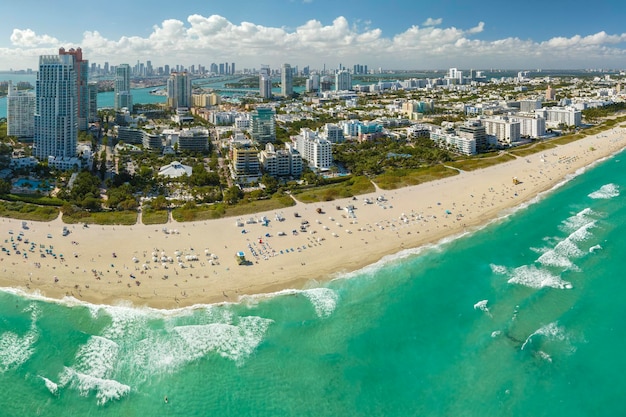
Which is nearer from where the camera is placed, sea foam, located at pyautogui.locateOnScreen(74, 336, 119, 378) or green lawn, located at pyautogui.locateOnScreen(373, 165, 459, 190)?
sea foam, located at pyautogui.locateOnScreen(74, 336, 119, 378)

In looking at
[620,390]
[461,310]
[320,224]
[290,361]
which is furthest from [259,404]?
[320,224]

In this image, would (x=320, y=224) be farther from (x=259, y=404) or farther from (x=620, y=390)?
(x=620, y=390)

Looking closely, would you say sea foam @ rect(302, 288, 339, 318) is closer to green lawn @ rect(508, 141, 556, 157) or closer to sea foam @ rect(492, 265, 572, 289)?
sea foam @ rect(492, 265, 572, 289)

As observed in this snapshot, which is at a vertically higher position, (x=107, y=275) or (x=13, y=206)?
(x=13, y=206)

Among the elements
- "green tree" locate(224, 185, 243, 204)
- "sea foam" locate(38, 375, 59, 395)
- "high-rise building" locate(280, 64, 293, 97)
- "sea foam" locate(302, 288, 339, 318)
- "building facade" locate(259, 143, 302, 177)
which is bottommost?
"sea foam" locate(38, 375, 59, 395)

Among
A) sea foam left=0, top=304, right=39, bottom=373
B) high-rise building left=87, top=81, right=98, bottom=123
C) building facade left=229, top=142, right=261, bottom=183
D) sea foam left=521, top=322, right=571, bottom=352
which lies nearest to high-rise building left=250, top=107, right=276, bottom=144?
building facade left=229, top=142, right=261, bottom=183

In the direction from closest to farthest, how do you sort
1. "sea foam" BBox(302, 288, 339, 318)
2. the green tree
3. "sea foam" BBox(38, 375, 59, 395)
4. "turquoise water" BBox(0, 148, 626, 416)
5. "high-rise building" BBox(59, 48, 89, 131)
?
"turquoise water" BBox(0, 148, 626, 416)
"sea foam" BBox(38, 375, 59, 395)
"sea foam" BBox(302, 288, 339, 318)
the green tree
"high-rise building" BBox(59, 48, 89, 131)
